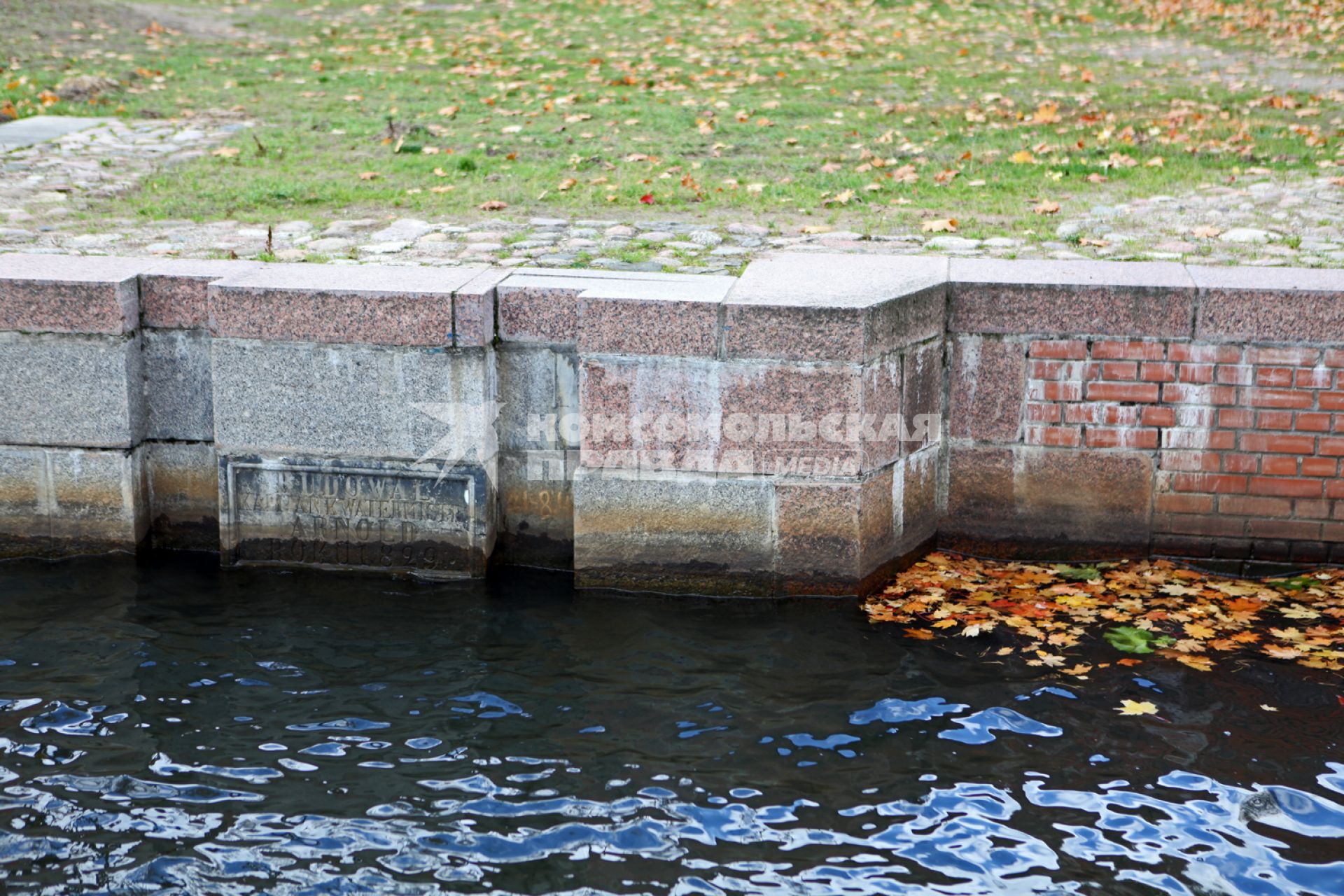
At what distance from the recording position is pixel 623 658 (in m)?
5.11

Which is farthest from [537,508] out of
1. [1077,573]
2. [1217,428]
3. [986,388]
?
[1217,428]

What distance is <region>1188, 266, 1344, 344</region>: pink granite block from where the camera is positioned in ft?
17.6

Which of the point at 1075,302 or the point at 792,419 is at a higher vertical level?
the point at 1075,302

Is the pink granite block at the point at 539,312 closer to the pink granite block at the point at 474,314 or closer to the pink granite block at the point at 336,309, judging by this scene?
the pink granite block at the point at 474,314

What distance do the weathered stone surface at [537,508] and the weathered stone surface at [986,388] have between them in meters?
1.69

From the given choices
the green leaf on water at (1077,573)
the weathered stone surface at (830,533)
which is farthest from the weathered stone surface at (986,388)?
the green leaf on water at (1077,573)

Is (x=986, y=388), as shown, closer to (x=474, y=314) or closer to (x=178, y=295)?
(x=474, y=314)

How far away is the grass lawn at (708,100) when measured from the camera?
27.7ft

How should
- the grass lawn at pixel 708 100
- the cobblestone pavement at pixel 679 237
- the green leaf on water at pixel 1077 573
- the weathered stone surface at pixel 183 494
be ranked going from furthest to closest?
1. the grass lawn at pixel 708 100
2. the cobblestone pavement at pixel 679 237
3. the weathered stone surface at pixel 183 494
4. the green leaf on water at pixel 1077 573

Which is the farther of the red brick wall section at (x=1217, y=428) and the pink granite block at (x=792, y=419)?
the red brick wall section at (x=1217, y=428)

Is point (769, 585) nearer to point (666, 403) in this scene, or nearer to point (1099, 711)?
point (666, 403)

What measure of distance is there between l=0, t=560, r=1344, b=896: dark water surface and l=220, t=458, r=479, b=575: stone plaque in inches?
9.4

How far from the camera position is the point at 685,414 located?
5.39 metres

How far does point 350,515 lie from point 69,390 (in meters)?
1.34
